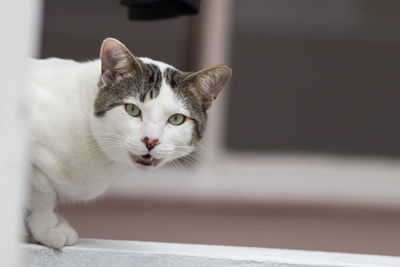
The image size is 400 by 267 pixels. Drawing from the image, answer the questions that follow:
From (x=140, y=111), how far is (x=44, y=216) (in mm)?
266

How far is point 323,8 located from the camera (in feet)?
11.5

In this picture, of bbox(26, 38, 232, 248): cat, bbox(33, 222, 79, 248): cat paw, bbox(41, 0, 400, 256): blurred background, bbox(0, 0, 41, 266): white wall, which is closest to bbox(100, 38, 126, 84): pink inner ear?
bbox(26, 38, 232, 248): cat

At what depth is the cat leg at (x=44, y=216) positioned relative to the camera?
3.51ft

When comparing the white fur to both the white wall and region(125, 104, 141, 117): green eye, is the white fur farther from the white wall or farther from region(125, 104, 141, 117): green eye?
the white wall

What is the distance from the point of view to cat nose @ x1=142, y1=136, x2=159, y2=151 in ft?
3.56

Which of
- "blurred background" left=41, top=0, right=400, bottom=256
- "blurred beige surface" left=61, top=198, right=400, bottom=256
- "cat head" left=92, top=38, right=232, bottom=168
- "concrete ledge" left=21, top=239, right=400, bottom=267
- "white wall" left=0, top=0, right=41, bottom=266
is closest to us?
"white wall" left=0, top=0, right=41, bottom=266

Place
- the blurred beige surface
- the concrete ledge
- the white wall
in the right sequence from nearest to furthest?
the white wall < the concrete ledge < the blurred beige surface

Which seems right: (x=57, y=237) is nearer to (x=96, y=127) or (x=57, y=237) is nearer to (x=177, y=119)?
(x=96, y=127)

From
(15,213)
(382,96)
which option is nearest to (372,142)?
(382,96)

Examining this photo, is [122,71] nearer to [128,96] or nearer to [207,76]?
[128,96]

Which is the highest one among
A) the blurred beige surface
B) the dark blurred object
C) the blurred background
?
the dark blurred object

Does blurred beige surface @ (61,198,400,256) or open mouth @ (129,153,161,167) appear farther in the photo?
blurred beige surface @ (61,198,400,256)

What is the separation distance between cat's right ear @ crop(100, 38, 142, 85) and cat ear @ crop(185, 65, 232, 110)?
0.12m

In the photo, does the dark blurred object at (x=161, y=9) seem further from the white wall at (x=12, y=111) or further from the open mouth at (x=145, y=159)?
the white wall at (x=12, y=111)
